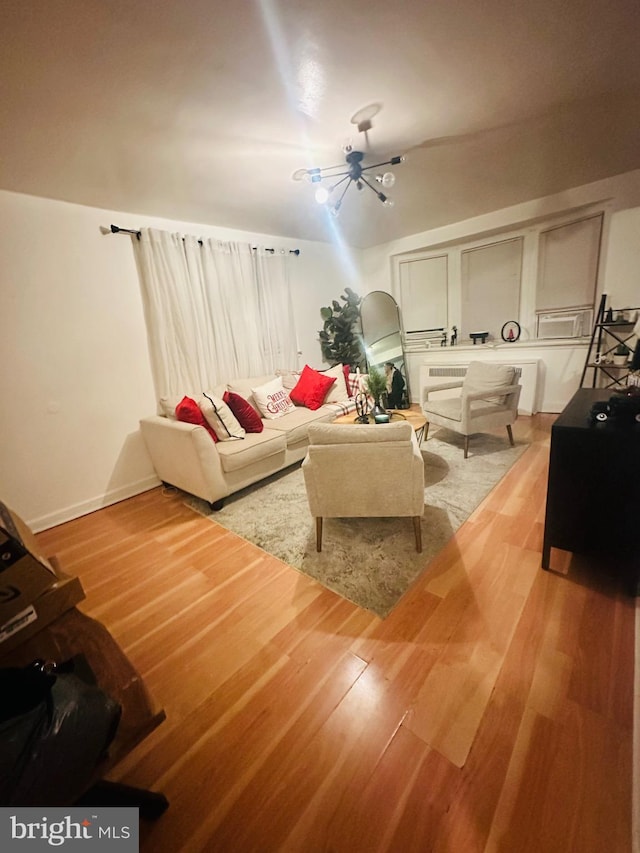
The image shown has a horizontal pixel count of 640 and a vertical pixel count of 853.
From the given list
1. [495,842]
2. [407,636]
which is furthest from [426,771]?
[407,636]

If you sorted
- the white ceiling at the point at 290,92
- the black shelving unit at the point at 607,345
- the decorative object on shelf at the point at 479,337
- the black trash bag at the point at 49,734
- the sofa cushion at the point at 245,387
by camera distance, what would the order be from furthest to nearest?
the decorative object on shelf at the point at 479,337
the sofa cushion at the point at 245,387
the black shelving unit at the point at 607,345
the white ceiling at the point at 290,92
the black trash bag at the point at 49,734

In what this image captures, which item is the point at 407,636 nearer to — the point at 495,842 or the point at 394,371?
the point at 495,842

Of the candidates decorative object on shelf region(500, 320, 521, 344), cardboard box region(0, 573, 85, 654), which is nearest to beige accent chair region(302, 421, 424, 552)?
cardboard box region(0, 573, 85, 654)

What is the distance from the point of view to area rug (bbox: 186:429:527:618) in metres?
1.74

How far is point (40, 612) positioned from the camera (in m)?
1.06

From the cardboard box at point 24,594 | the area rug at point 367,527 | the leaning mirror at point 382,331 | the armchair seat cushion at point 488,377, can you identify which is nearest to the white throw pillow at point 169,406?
the area rug at point 367,527

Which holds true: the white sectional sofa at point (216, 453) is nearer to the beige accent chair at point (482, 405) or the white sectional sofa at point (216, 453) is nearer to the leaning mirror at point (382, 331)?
the beige accent chair at point (482, 405)

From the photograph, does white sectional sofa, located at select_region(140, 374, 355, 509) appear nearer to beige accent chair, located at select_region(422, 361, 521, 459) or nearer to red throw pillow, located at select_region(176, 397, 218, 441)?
red throw pillow, located at select_region(176, 397, 218, 441)

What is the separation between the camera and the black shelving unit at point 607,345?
10.9 ft

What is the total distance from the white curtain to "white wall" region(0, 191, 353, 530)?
16 centimetres

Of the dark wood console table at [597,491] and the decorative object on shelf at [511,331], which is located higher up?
the decorative object on shelf at [511,331]

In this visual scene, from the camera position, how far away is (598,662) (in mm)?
1236

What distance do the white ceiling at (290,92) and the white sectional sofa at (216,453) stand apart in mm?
1766

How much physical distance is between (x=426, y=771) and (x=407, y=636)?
1.48 ft
